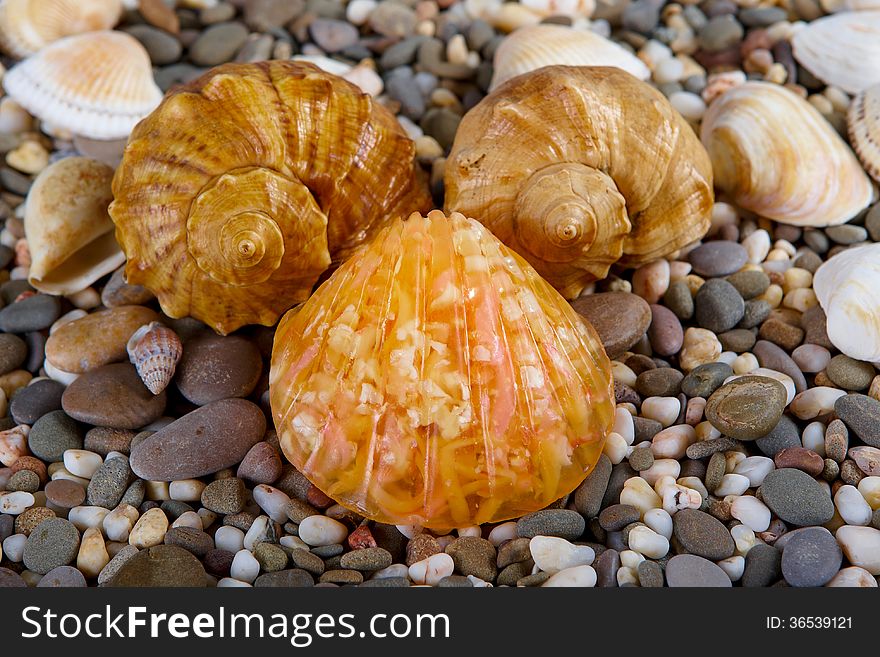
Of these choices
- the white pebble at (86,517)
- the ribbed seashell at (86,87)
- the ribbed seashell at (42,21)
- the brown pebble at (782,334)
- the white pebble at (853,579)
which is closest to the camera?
the white pebble at (853,579)

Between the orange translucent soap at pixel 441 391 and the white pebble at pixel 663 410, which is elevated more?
the orange translucent soap at pixel 441 391

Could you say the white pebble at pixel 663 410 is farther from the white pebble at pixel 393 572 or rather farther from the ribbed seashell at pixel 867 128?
the ribbed seashell at pixel 867 128

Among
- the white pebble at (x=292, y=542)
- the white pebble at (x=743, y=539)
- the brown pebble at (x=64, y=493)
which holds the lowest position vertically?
the brown pebble at (x=64, y=493)

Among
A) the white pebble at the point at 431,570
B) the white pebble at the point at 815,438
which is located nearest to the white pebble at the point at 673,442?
the white pebble at the point at 815,438

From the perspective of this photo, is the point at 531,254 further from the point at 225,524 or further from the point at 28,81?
the point at 28,81

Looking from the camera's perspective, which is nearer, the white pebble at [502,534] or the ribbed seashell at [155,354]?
the white pebble at [502,534]

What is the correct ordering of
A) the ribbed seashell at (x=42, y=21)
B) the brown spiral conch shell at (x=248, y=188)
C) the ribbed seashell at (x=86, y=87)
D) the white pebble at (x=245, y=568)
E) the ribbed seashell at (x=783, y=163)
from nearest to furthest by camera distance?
the white pebble at (x=245, y=568) < the brown spiral conch shell at (x=248, y=188) < the ribbed seashell at (x=783, y=163) < the ribbed seashell at (x=86, y=87) < the ribbed seashell at (x=42, y=21)

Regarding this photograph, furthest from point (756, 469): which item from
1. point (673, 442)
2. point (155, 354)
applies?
point (155, 354)

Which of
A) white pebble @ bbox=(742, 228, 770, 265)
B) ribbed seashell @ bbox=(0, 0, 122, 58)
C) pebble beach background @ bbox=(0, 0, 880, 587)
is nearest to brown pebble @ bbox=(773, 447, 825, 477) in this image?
pebble beach background @ bbox=(0, 0, 880, 587)
